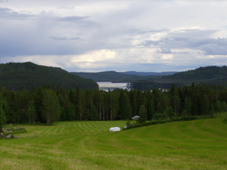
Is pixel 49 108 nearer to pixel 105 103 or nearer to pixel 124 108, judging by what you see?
pixel 105 103

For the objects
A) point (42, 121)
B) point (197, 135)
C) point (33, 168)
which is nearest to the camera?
point (33, 168)

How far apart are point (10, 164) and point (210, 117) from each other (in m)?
36.3

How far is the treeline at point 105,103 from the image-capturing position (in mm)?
73625

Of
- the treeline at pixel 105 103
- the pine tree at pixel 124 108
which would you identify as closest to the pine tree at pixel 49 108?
the treeline at pixel 105 103

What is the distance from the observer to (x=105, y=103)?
84750 millimetres

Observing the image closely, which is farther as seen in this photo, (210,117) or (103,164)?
(210,117)

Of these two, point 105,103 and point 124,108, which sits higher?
point 105,103

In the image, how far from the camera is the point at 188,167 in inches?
419

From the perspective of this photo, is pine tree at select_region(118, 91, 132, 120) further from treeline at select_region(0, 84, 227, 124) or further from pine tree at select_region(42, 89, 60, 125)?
pine tree at select_region(42, 89, 60, 125)

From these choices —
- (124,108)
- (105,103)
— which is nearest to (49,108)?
(105,103)

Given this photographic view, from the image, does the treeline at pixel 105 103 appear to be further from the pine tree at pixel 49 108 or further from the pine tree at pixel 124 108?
the pine tree at pixel 49 108

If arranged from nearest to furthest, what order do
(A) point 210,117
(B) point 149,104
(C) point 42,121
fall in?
(A) point 210,117 → (C) point 42,121 → (B) point 149,104

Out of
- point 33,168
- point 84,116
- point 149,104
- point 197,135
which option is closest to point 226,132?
point 197,135

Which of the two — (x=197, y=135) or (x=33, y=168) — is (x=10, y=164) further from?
(x=197, y=135)
